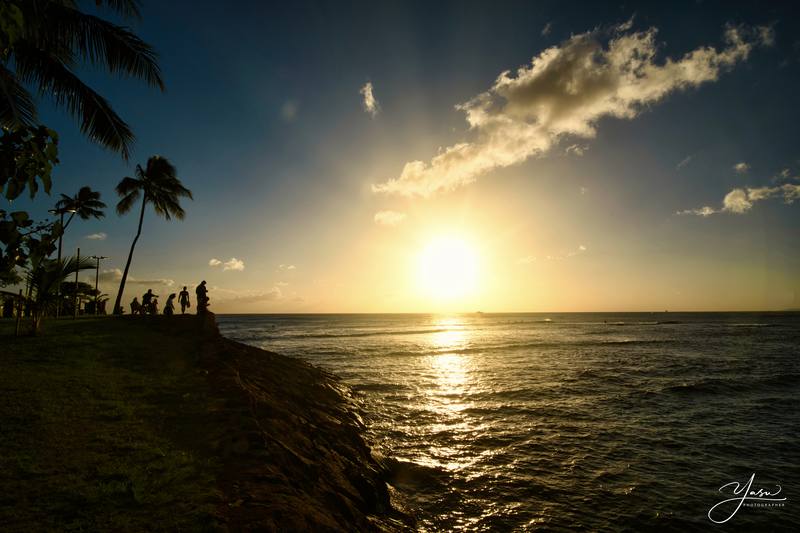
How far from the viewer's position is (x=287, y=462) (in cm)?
723

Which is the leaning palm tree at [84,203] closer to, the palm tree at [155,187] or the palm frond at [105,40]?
the palm tree at [155,187]

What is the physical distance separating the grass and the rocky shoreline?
372 millimetres


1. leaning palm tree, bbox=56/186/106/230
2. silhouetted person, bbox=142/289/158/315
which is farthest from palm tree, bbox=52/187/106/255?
silhouetted person, bbox=142/289/158/315

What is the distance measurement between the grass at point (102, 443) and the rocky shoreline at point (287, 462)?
0.37 meters

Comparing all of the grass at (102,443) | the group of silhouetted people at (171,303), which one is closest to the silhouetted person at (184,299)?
the group of silhouetted people at (171,303)

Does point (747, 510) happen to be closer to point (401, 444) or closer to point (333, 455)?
point (401, 444)

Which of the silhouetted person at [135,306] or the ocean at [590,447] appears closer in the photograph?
the ocean at [590,447]

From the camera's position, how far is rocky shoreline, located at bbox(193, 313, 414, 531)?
5.49 metres

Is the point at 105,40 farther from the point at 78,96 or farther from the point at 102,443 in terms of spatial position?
the point at 102,443

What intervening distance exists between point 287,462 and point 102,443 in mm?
3384

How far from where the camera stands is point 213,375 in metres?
11.3

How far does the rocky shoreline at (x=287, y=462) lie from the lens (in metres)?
5.49

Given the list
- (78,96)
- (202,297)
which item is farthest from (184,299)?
(78,96)

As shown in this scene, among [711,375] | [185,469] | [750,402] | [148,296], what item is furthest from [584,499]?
[148,296]
